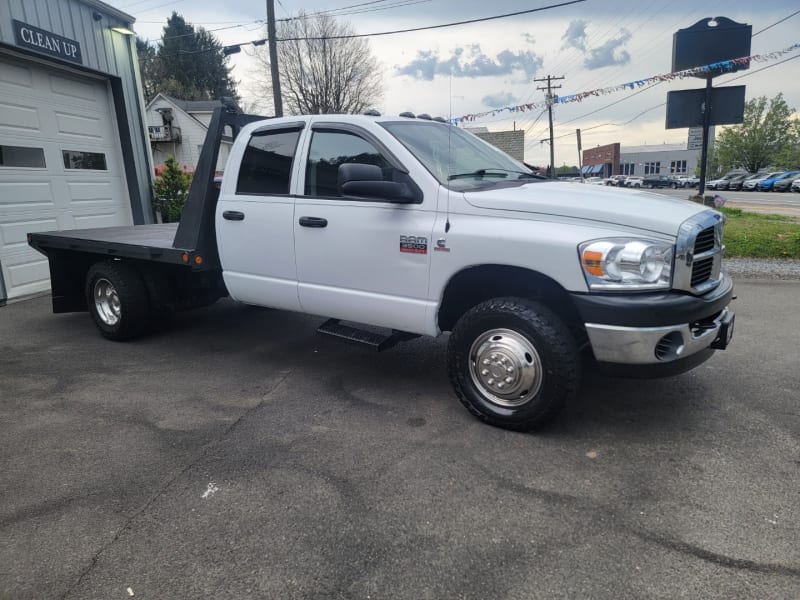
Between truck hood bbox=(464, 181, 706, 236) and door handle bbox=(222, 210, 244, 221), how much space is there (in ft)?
6.69

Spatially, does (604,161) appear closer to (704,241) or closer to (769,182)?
(769,182)

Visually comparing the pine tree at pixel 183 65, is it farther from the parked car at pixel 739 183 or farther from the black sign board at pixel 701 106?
the black sign board at pixel 701 106

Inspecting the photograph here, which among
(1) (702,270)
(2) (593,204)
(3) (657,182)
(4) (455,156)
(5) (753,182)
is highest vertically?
(4) (455,156)

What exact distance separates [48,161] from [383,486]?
27.8ft

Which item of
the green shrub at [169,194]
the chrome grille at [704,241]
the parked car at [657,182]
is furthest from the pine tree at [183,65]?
the chrome grille at [704,241]

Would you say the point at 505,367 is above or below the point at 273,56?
below

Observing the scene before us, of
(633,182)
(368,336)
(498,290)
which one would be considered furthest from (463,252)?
(633,182)

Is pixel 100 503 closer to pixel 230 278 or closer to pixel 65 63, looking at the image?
pixel 230 278

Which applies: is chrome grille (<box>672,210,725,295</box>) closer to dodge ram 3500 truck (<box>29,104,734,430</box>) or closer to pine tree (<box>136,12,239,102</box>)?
dodge ram 3500 truck (<box>29,104,734,430</box>)

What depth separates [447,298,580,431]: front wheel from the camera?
3285mm

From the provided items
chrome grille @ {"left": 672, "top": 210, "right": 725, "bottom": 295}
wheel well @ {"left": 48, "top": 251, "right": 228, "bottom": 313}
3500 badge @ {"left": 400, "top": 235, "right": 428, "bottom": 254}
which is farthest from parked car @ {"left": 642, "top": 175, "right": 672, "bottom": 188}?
3500 badge @ {"left": 400, "top": 235, "right": 428, "bottom": 254}

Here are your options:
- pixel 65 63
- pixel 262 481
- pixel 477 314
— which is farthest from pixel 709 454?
pixel 65 63

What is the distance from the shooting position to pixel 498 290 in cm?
389

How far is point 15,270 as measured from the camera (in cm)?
810
